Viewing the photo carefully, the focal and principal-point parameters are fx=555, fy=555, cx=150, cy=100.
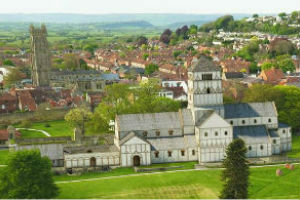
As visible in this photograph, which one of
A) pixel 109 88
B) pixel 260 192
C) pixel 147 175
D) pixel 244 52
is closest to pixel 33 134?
pixel 109 88

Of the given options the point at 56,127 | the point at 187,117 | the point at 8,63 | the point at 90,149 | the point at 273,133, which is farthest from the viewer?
the point at 8,63

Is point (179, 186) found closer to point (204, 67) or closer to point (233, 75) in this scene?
point (204, 67)

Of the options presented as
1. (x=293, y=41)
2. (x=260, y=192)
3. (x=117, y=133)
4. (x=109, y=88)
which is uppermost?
(x=293, y=41)

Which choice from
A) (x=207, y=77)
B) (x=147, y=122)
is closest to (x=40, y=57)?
(x=147, y=122)

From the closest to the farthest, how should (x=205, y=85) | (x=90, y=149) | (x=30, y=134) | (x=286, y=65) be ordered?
(x=90, y=149) → (x=205, y=85) → (x=30, y=134) → (x=286, y=65)

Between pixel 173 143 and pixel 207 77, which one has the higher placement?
pixel 207 77

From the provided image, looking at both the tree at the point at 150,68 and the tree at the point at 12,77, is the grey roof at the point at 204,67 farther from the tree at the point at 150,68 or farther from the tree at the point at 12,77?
the tree at the point at 12,77

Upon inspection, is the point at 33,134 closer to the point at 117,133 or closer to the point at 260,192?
the point at 117,133

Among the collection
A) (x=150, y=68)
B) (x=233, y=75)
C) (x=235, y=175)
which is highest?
(x=150, y=68)
